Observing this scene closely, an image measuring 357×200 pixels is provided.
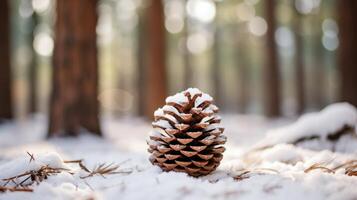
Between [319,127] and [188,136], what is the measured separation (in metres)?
1.50

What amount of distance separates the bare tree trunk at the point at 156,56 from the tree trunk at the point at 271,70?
13.0 feet

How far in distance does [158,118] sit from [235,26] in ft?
66.8

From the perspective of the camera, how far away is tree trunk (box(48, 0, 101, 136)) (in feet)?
15.4

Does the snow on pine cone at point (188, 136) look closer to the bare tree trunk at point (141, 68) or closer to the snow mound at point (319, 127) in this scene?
the snow mound at point (319, 127)

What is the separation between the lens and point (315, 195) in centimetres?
170

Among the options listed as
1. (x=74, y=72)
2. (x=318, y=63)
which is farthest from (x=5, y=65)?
(x=318, y=63)

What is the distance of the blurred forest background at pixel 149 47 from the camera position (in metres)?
4.83

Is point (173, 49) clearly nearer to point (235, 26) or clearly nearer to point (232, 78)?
point (235, 26)

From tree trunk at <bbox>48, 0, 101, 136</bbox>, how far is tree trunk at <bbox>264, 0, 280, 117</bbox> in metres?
7.46

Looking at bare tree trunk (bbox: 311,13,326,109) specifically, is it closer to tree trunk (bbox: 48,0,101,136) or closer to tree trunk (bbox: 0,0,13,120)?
tree trunk (bbox: 0,0,13,120)


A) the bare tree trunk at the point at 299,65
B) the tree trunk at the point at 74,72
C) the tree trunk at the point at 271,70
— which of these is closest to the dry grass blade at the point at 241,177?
the tree trunk at the point at 74,72

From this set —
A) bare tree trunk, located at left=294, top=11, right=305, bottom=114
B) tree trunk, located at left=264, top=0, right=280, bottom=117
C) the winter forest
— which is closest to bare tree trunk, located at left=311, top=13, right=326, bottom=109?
bare tree trunk, located at left=294, top=11, right=305, bottom=114

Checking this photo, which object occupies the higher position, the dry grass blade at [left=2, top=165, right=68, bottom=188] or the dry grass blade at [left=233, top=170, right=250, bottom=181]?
the dry grass blade at [left=2, top=165, right=68, bottom=188]

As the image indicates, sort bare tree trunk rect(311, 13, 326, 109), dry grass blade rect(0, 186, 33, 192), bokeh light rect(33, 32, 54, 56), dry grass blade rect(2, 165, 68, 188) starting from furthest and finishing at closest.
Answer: bare tree trunk rect(311, 13, 326, 109), bokeh light rect(33, 32, 54, 56), dry grass blade rect(2, 165, 68, 188), dry grass blade rect(0, 186, 33, 192)
